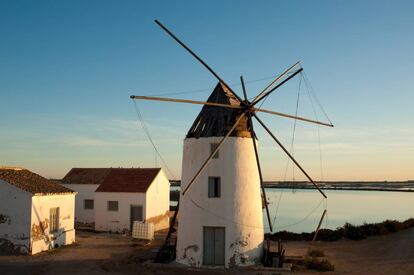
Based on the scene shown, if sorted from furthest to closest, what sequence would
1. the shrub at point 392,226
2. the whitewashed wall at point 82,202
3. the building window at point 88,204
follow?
the building window at point 88,204 < the whitewashed wall at point 82,202 < the shrub at point 392,226

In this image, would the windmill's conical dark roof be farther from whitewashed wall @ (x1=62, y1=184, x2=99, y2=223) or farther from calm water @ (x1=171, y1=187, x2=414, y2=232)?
whitewashed wall @ (x1=62, y1=184, x2=99, y2=223)

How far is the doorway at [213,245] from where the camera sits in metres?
17.1

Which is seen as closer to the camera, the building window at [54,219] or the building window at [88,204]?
the building window at [54,219]

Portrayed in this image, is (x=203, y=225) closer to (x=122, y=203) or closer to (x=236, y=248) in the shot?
(x=236, y=248)

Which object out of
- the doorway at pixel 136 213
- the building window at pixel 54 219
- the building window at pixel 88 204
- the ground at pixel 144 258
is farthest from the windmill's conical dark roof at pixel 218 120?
the building window at pixel 88 204

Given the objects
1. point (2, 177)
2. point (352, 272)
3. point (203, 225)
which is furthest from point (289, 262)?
point (2, 177)

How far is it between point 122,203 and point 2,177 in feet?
32.3

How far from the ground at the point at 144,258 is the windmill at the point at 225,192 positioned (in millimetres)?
934

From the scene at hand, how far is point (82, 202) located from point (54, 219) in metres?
10.4

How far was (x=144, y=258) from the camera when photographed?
19047mm

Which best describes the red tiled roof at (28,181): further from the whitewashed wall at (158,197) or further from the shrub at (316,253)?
the shrub at (316,253)

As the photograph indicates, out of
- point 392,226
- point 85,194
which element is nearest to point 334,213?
point 392,226

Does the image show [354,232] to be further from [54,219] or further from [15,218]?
[15,218]

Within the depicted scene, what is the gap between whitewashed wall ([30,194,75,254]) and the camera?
19547 millimetres
